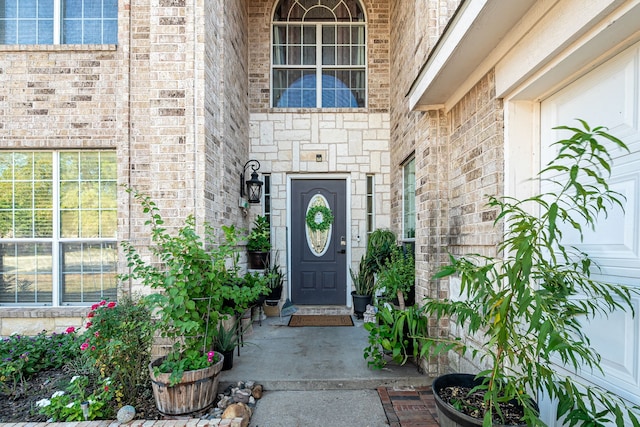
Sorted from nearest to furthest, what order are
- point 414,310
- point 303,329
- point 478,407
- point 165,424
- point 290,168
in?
point 478,407, point 165,424, point 414,310, point 303,329, point 290,168

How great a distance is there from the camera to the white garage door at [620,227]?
1.40 metres

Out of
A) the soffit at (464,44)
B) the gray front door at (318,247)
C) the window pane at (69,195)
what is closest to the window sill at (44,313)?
the window pane at (69,195)

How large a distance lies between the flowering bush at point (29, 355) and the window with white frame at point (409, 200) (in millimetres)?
3558

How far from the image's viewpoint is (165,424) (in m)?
2.18

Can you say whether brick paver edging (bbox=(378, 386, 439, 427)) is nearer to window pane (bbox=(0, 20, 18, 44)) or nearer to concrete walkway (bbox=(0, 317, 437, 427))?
concrete walkway (bbox=(0, 317, 437, 427))

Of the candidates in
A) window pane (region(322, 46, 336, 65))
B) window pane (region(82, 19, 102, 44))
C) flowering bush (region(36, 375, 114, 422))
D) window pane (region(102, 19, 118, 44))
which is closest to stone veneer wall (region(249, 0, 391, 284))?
window pane (region(322, 46, 336, 65))

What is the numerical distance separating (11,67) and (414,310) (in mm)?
4818

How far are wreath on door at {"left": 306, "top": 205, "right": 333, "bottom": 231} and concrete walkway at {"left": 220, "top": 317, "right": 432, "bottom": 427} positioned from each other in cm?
173

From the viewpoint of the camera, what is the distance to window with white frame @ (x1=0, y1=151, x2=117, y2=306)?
3.65 m

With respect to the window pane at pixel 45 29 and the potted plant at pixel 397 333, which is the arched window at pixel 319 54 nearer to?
the window pane at pixel 45 29

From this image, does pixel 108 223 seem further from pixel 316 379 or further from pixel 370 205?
pixel 370 205

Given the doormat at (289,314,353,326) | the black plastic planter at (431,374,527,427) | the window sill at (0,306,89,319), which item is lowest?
the doormat at (289,314,353,326)

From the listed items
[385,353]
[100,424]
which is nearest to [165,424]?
[100,424]

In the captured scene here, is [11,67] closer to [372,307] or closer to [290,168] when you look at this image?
[290,168]
